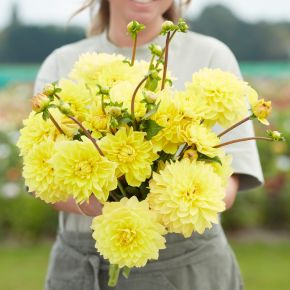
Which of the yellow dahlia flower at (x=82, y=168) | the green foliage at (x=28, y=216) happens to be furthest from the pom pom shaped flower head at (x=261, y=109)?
the green foliage at (x=28, y=216)

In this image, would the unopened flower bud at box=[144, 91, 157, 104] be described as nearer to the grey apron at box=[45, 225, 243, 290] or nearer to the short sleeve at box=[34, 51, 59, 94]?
the grey apron at box=[45, 225, 243, 290]

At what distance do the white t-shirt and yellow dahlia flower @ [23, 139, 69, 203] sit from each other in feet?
1.89

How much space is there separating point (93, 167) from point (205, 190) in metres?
0.22

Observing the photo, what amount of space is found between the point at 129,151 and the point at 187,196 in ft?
0.48

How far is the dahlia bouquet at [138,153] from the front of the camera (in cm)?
138

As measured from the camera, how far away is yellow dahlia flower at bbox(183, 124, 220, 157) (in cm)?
142

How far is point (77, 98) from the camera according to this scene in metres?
1.53

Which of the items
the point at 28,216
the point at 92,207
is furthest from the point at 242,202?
the point at 92,207

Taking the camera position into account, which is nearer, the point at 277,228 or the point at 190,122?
the point at 190,122

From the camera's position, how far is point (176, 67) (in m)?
2.08

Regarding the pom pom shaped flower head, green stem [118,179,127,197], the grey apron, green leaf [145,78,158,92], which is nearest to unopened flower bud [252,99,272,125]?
the pom pom shaped flower head

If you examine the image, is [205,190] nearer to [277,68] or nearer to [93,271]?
[93,271]

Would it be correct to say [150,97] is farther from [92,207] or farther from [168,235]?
[168,235]

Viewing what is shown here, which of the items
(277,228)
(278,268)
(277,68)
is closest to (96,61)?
(278,268)
